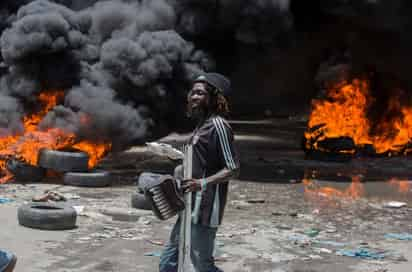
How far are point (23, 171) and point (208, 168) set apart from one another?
364 inches

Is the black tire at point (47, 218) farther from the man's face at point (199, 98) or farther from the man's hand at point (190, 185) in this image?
the man's hand at point (190, 185)

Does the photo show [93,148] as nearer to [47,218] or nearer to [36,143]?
[36,143]

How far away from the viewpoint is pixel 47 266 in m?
6.80

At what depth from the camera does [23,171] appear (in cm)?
1307

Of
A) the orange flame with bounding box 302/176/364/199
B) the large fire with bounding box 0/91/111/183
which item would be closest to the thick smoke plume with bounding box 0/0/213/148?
the large fire with bounding box 0/91/111/183

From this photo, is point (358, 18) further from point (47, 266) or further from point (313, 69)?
point (47, 266)

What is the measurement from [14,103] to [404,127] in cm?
1329

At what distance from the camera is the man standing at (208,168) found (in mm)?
4477

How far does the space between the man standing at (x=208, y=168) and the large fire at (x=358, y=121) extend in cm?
1579

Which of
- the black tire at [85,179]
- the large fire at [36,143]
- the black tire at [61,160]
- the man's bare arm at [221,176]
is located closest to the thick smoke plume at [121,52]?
the large fire at [36,143]

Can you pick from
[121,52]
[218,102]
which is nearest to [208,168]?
[218,102]

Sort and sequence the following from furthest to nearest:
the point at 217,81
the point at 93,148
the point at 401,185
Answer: the point at 401,185
the point at 93,148
the point at 217,81

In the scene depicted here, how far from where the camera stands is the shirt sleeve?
451 centimetres

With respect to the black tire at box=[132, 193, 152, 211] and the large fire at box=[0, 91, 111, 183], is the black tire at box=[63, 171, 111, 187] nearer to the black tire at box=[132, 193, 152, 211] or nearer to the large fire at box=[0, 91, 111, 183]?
the large fire at box=[0, 91, 111, 183]
